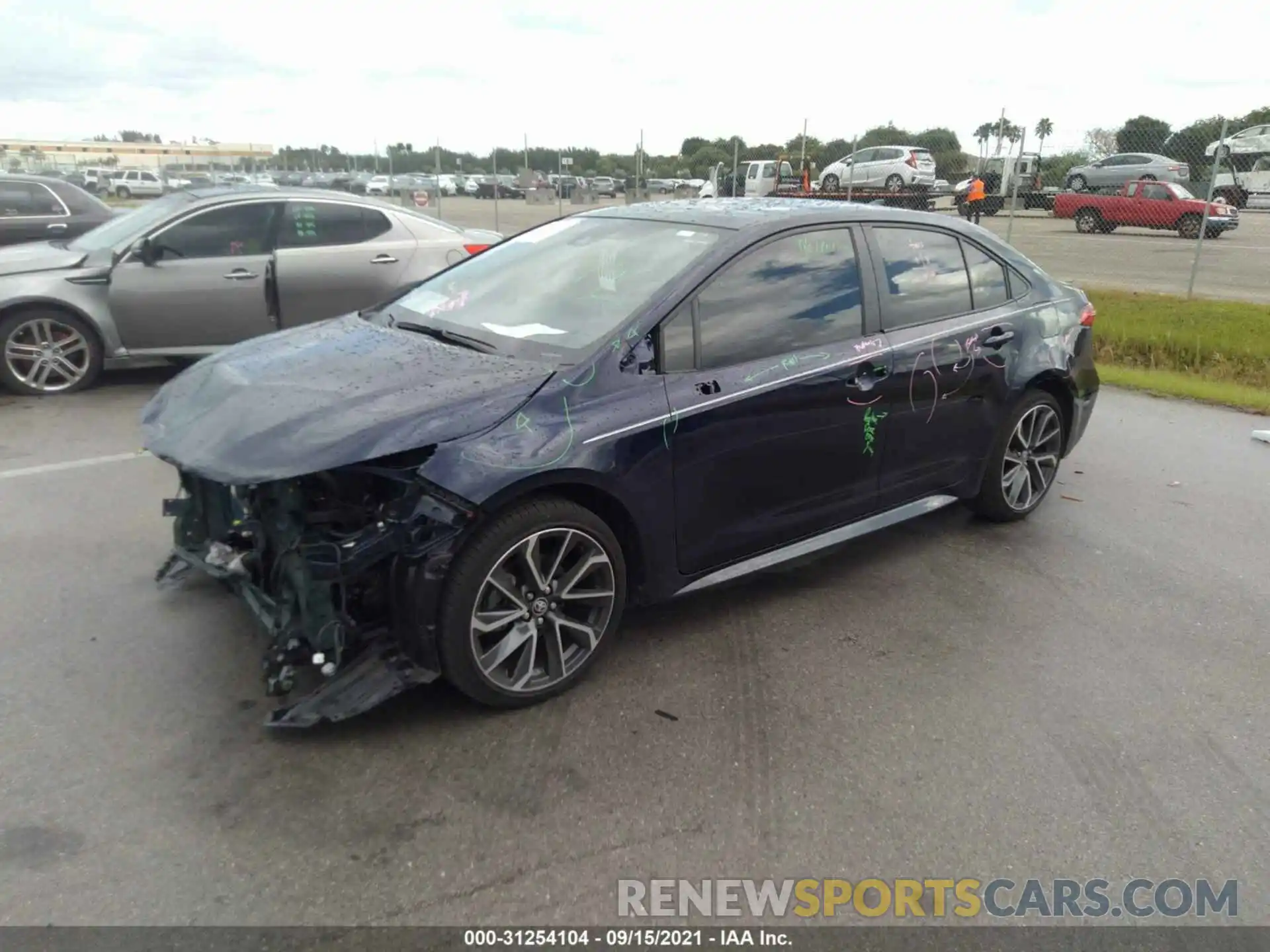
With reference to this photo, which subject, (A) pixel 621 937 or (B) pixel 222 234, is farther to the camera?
(B) pixel 222 234

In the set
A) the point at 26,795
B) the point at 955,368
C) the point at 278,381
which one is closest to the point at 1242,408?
the point at 955,368

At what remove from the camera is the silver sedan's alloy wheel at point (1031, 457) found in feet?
17.0

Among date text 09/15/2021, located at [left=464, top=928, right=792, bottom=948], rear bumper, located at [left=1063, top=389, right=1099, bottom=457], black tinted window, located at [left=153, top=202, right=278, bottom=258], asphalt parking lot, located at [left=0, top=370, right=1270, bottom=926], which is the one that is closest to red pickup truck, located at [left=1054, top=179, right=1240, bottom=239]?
rear bumper, located at [left=1063, top=389, right=1099, bottom=457]

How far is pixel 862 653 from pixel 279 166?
123 ft

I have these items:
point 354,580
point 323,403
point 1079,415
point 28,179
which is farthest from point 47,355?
point 1079,415

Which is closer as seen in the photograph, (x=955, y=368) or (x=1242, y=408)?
(x=955, y=368)

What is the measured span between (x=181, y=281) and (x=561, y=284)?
483 centimetres

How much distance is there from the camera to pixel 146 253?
7527mm

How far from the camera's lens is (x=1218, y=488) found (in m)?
6.10

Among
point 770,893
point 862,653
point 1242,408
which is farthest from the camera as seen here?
point 1242,408

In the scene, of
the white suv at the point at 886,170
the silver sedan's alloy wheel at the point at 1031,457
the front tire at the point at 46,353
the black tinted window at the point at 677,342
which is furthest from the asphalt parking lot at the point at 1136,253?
the black tinted window at the point at 677,342

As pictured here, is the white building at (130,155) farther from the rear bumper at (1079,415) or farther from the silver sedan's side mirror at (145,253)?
the rear bumper at (1079,415)

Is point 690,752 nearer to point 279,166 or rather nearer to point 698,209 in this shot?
point 698,209

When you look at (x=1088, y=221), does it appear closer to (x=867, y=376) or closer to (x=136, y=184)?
(x=867, y=376)
